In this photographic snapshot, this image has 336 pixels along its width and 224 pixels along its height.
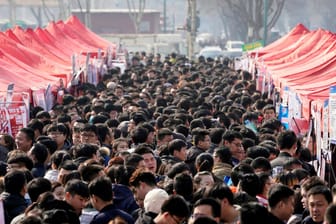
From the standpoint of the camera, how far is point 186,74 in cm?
3234

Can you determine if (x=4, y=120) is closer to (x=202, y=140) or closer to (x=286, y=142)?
(x=202, y=140)

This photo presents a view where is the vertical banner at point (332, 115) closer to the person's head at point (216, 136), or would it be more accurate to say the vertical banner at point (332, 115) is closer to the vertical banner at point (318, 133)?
the vertical banner at point (318, 133)

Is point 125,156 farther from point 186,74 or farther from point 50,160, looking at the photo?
point 186,74

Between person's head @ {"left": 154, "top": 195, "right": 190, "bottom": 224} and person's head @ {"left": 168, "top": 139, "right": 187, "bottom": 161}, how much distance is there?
15.5 ft

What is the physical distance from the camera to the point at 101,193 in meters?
9.60

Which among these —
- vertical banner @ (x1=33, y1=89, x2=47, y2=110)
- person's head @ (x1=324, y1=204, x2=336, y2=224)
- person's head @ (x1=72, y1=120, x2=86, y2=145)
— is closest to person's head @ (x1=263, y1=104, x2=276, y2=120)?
vertical banner @ (x1=33, y1=89, x2=47, y2=110)

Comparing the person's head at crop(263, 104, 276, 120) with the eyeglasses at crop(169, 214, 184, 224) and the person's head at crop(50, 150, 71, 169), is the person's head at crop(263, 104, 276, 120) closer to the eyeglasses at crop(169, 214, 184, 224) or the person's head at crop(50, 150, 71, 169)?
the person's head at crop(50, 150, 71, 169)

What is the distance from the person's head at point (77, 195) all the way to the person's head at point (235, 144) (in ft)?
13.5

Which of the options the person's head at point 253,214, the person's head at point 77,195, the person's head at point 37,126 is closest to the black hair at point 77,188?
the person's head at point 77,195

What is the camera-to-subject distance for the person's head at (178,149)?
1338cm

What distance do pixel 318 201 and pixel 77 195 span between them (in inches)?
78.7

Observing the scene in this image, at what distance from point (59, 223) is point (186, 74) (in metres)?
23.9

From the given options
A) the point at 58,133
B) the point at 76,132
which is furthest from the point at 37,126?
the point at 58,133

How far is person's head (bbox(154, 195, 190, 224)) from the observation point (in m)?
8.62
